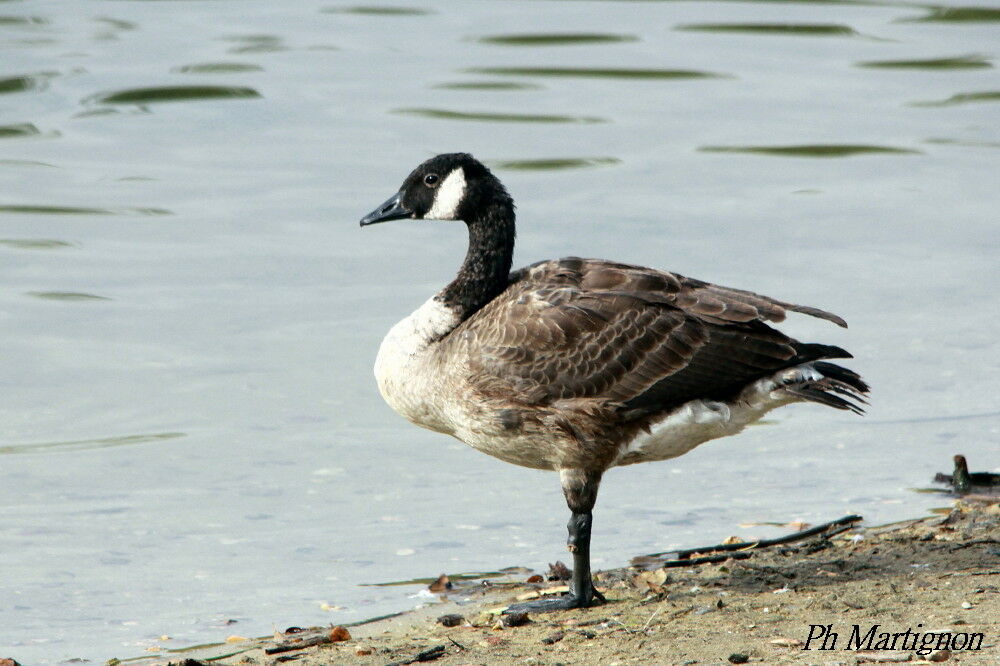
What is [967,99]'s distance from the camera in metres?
18.8

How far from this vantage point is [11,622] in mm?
7699

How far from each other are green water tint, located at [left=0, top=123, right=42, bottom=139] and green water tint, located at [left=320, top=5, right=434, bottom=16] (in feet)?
19.6

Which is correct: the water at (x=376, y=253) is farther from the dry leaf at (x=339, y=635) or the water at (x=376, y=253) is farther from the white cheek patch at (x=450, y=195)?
the white cheek patch at (x=450, y=195)

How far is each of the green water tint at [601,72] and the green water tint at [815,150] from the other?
8.58 ft

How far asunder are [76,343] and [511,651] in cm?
700

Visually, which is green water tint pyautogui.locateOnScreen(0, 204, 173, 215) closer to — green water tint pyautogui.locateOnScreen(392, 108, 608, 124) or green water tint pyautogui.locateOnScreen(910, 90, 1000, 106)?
green water tint pyautogui.locateOnScreen(392, 108, 608, 124)

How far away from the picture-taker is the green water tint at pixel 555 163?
16.3m

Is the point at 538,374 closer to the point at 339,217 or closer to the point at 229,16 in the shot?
the point at 339,217

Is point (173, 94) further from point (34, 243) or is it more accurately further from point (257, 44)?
point (34, 243)

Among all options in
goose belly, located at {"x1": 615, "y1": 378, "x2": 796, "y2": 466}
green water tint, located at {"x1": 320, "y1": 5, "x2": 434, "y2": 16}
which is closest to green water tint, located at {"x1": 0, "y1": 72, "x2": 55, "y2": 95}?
green water tint, located at {"x1": 320, "y1": 5, "x2": 434, "y2": 16}

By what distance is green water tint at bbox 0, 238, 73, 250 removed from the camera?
14.3m

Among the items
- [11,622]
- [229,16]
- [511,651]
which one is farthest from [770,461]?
[229,16]

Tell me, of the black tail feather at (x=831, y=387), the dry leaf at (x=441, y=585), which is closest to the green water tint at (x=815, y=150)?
the black tail feather at (x=831, y=387)

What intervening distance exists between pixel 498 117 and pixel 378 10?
5298mm
